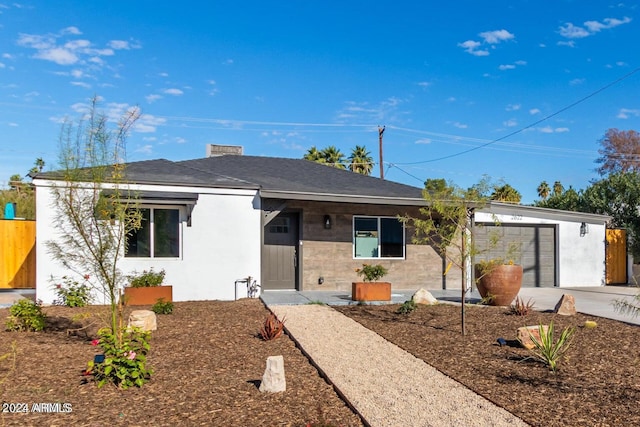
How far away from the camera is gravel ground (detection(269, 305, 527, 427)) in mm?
4129

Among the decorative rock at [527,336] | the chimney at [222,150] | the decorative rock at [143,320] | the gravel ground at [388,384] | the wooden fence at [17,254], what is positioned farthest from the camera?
the chimney at [222,150]

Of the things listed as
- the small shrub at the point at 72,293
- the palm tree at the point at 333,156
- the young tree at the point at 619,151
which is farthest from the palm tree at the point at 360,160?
the small shrub at the point at 72,293

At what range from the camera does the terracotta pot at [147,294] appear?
394 inches

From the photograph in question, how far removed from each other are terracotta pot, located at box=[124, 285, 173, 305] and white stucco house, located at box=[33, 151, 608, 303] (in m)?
0.59

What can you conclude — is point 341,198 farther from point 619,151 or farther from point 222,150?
point 619,151

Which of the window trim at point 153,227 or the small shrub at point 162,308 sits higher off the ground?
the window trim at point 153,227

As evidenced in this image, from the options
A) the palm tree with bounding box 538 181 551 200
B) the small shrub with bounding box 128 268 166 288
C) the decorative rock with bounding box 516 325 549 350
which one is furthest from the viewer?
the palm tree with bounding box 538 181 551 200

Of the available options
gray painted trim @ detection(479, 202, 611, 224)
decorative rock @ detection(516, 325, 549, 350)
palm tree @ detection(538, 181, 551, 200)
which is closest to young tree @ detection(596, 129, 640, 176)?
palm tree @ detection(538, 181, 551, 200)

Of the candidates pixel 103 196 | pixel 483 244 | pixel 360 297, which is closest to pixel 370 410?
pixel 103 196

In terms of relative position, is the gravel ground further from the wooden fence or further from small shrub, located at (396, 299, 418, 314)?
the wooden fence

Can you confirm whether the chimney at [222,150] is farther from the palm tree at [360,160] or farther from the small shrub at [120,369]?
the palm tree at [360,160]

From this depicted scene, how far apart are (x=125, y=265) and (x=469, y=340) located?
7638 millimetres

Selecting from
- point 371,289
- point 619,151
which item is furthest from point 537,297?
point 619,151

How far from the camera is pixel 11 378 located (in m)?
5.04
